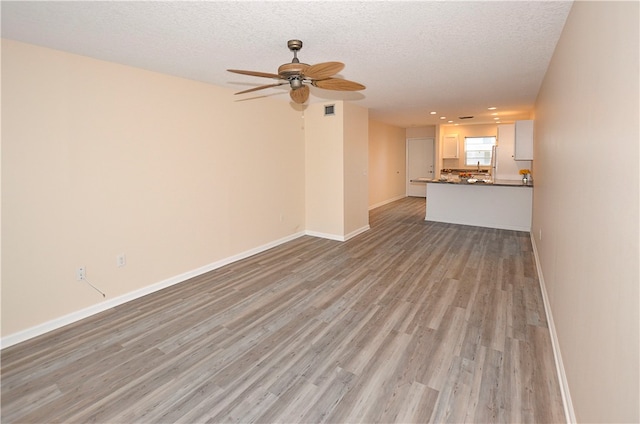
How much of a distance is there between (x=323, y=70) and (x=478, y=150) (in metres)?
8.99

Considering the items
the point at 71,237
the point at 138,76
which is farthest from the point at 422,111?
the point at 71,237

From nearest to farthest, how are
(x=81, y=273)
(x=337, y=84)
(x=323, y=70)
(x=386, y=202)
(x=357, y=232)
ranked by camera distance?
(x=323, y=70) → (x=337, y=84) → (x=81, y=273) → (x=357, y=232) → (x=386, y=202)

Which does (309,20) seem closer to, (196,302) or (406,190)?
(196,302)

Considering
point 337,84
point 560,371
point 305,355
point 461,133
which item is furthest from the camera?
point 461,133

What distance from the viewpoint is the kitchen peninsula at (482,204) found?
243 inches

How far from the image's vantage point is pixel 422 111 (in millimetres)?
6637

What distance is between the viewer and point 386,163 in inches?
376

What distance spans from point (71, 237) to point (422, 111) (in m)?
6.25

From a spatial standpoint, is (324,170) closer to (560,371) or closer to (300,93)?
(300,93)

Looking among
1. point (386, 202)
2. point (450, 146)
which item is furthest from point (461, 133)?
point (386, 202)

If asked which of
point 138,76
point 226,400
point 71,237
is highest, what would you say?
point 138,76

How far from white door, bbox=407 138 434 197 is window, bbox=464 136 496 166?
109 centimetres

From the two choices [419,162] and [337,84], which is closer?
[337,84]

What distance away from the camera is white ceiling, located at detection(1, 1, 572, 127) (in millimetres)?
2082
